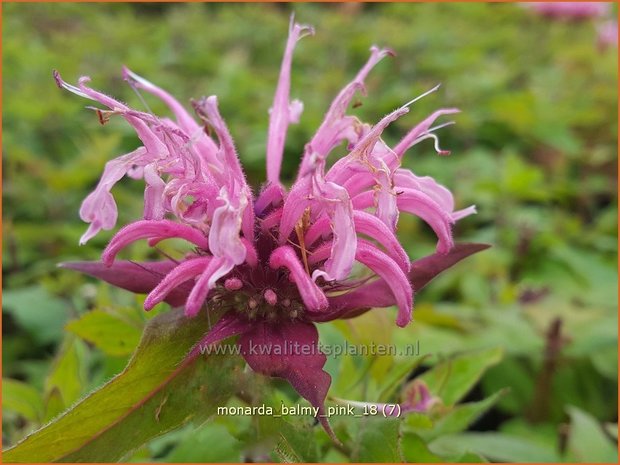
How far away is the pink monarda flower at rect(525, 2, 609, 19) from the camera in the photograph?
3811mm

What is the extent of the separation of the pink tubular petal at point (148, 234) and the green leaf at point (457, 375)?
1.51 ft

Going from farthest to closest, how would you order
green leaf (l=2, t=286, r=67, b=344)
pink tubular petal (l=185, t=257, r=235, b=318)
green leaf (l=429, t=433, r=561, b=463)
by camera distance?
green leaf (l=2, t=286, r=67, b=344) → green leaf (l=429, t=433, r=561, b=463) → pink tubular petal (l=185, t=257, r=235, b=318)

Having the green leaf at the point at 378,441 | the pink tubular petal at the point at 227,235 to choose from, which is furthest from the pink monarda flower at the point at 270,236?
the green leaf at the point at 378,441

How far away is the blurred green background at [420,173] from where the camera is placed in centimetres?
133

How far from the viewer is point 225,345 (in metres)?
0.88

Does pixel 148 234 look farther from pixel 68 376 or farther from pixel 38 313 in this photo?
pixel 38 313

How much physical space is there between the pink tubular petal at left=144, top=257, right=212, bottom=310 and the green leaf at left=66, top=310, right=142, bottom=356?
0.87 feet

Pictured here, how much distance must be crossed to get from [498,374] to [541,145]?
147 centimetres

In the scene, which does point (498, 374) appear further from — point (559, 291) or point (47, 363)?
point (47, 363)

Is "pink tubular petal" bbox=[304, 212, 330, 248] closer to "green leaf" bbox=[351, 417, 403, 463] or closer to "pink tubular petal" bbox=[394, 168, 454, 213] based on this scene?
"pink tubular petal" bbox=[394, 168, 454, 213]

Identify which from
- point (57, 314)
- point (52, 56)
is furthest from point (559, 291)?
point (52, 56)

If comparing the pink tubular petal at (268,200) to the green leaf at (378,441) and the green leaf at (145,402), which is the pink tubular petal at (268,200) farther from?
the green leaf at (378,441)

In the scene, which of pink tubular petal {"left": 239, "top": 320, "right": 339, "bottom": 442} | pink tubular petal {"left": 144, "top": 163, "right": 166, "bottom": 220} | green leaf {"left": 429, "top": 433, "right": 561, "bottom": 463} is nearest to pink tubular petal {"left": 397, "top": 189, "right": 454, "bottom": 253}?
pink tubular petal {"left": 239, "top": 320, "right": 339, "bottom": 442}

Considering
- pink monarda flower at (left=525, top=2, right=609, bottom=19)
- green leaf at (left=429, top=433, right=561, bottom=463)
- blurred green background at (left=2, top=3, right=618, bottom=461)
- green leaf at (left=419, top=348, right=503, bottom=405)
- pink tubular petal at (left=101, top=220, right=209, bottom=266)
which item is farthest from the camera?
pink monarda flower at (left=525, top=2, right=609, bottom=19)
